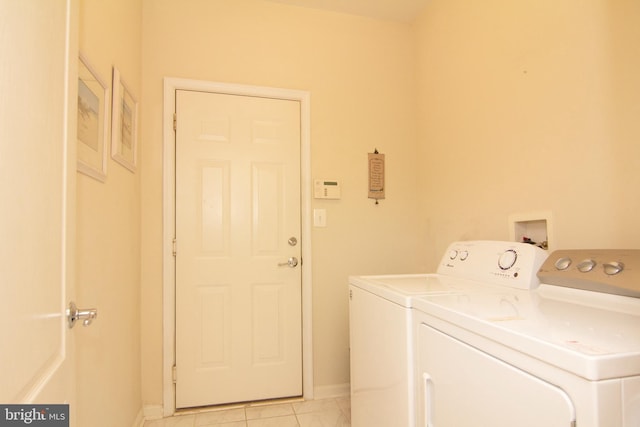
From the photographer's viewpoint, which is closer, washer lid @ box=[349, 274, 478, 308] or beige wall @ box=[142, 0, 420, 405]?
washer lid @ box=[349, 274, 478, 308]

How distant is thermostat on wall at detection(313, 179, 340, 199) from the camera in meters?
2.20

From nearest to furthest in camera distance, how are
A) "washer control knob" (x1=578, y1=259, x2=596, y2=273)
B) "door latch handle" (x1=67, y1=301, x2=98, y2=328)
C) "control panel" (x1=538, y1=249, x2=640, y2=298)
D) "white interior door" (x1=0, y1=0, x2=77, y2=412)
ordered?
"white interior door" (x1=0, y1=0, x2=77, y2=412), "door latch handle" (x1=67, y1=301, x2=98, y2=328), "control panel" (x1=538, y1=249, x2=640, y2=298), "washer control knob" (x1=578, y1=259, x2=596, y2=273)

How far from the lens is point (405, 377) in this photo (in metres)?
1.09

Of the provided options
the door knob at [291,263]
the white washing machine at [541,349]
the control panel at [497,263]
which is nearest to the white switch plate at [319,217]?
the door knob at [291,263]

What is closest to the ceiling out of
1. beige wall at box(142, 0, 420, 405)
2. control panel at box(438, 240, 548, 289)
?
beige wall at box(142, 0, 420, 405)

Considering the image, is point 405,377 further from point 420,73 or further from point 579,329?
point 420,73

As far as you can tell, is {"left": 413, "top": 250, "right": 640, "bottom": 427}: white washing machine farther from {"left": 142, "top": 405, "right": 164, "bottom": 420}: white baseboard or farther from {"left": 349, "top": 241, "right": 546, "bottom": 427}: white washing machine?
{"left": 142, "top": 405, "right": 164, "bottom": 420}: white baseboard

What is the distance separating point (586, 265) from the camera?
100 centimetres

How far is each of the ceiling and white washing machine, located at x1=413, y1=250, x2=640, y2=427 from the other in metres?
1.98

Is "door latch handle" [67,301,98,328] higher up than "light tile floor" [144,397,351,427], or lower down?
higher up

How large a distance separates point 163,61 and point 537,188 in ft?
7.33

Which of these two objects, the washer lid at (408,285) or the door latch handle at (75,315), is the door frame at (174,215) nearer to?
the washer lid at (408,285)

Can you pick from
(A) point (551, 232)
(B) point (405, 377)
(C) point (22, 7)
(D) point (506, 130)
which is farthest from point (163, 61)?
(A) point (551, 232)

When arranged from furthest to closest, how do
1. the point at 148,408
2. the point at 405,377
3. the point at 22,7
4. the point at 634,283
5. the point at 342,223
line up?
the point at 342,223, the point at 148,408, the point at 405,377, the point at 634,283, the point at 22,7
